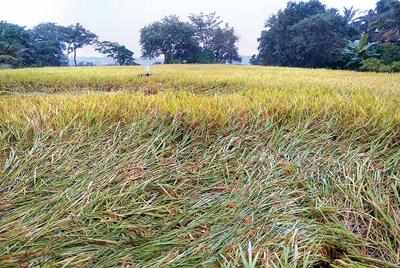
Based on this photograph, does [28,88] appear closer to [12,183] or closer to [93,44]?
[12,183]

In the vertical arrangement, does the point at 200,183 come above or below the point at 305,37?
below

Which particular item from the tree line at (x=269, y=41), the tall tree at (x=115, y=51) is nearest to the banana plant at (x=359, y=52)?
the tree line at (x=269, y=41)

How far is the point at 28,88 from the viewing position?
3.07 metres

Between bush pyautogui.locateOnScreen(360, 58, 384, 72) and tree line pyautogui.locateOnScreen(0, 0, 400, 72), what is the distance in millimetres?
21

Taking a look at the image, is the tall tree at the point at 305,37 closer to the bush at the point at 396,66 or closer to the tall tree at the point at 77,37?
the bush at the point at 396,66

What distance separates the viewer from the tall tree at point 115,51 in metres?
14.2

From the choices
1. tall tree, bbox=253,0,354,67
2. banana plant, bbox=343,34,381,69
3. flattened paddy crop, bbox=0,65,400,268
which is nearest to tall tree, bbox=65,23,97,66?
tall tree, bbox=253,0,354,67

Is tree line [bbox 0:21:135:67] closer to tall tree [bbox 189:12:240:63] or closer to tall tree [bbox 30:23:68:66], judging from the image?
tall tree [bbox 30:23:68:66]

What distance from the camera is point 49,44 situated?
43.8 feet

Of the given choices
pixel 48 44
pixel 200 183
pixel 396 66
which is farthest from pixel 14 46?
pixel 200 183

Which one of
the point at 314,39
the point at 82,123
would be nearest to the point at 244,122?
the point at 82,123

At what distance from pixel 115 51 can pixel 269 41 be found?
6.03 meters

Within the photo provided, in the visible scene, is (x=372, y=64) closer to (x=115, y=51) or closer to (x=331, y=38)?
(x=331, y=38)

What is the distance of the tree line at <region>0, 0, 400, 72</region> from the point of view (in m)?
10.3
